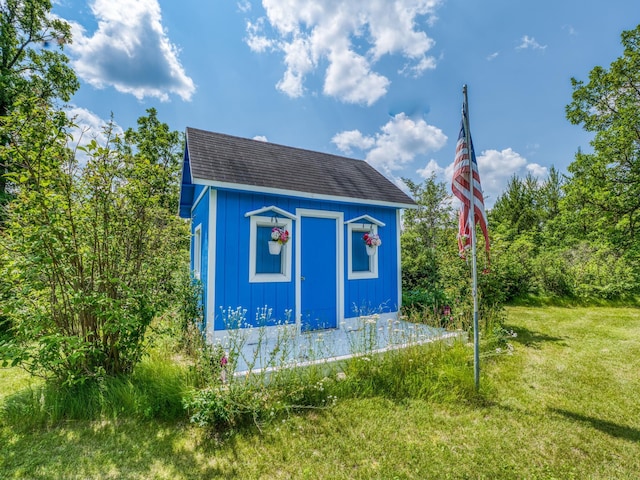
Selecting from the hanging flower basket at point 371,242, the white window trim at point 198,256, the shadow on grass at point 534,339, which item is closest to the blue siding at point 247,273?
the hanging flower basket at point 371,242

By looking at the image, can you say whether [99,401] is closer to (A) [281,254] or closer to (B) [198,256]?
(A) [281,254]

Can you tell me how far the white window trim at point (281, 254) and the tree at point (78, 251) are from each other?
5.97 feet

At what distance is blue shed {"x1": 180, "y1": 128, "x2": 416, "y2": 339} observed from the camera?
540cm

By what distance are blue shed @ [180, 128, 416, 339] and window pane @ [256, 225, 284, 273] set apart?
2 cm

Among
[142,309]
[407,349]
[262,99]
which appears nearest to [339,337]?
[407,349]

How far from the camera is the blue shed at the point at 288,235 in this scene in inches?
213

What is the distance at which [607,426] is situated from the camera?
302 cm

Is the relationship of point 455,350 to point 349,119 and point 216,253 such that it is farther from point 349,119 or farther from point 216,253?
point 349,119

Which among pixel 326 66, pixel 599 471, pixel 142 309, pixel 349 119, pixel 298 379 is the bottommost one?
pixel 599 471

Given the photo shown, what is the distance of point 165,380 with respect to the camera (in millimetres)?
A: 3395

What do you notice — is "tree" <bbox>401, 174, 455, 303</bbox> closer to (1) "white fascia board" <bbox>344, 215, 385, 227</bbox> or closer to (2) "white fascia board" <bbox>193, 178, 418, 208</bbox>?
(2) "white fascia board" <bbox>193, 178, 418, 208</bbox>

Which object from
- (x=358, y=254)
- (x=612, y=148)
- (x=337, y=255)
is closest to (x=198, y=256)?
(x=337, y=255)

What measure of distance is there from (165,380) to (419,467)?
293 cm

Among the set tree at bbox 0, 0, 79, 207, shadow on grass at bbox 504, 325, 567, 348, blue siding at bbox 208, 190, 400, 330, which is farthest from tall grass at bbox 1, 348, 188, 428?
tree at bbox 0, 0, 79, 207
